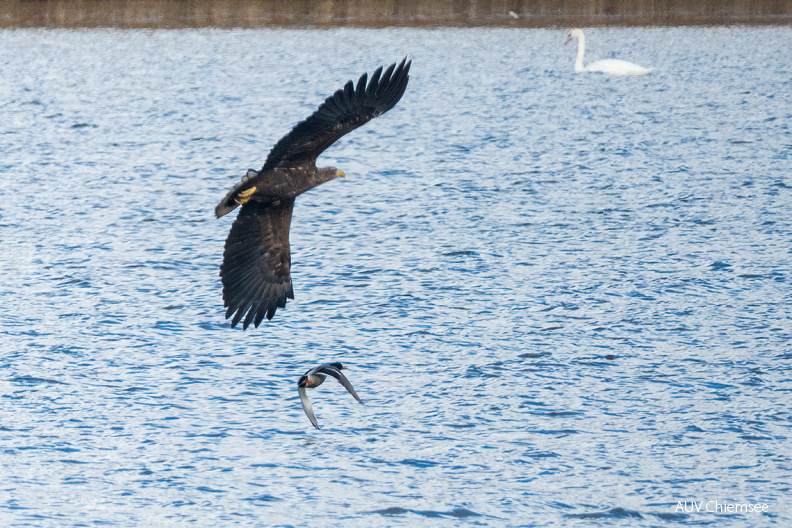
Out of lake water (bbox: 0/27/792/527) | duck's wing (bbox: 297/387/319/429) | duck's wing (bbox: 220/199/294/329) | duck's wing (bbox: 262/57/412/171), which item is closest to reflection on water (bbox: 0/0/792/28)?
lake water (bbox: 0/27/792/527)

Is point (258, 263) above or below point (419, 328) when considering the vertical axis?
above

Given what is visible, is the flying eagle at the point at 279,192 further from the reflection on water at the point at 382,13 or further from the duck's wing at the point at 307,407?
the reflection on water at the point at 382,13

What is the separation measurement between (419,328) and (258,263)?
9.86 feet

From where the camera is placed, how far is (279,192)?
367 inches

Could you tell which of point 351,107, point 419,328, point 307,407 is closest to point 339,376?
point 307,407

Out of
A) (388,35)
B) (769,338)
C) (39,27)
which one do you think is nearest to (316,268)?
(769,338)

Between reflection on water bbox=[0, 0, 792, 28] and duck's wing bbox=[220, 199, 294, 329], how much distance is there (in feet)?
139

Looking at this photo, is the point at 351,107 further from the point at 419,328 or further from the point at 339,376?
the point at 419,328

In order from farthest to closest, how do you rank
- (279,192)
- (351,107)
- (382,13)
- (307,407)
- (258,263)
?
(382,13)
(258,263)
(279,192)
(307,407)
(351,107)

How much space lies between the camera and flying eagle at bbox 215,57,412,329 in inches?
345

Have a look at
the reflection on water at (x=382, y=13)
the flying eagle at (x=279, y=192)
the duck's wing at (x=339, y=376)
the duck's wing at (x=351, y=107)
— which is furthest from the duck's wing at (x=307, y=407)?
the reflection on water at (x=382, y=13)

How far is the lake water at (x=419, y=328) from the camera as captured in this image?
28.2 feet

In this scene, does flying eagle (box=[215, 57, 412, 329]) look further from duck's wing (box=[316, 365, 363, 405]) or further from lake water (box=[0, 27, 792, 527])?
lake water (box=[0, 27, 792, 527])

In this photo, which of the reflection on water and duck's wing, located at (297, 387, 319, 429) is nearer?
duck's wing, located at (297, 387, 319, 429)
